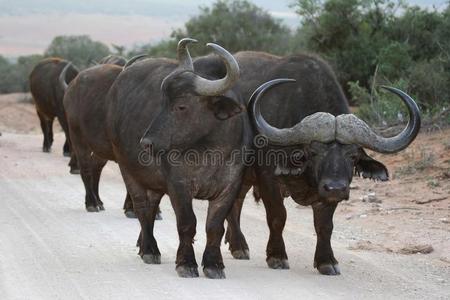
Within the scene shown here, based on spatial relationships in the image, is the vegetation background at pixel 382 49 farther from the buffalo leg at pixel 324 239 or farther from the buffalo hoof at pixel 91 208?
the buffalo leg at pixel 324 239

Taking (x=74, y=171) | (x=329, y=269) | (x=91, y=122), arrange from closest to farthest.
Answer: (x=329, y=269), (x=91, y=122), (x=74, y=171)

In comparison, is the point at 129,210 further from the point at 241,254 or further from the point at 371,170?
the point at 371,170

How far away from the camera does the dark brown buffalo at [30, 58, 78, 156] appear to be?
885 inches

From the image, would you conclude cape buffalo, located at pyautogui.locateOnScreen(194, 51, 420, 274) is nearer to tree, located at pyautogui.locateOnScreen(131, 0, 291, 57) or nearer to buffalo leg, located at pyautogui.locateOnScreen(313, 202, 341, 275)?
buffalo leg, located at pyautogui.locateOnScreen(313, 202, 341, 275)

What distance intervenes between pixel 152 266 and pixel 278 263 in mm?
1352

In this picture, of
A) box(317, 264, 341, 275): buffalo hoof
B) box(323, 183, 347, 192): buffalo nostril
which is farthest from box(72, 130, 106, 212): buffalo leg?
box(323, 183, 347, 192): buffalo nostril

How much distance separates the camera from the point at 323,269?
1047 centimetres

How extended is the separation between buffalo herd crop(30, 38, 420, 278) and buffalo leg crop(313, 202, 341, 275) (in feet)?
0.03

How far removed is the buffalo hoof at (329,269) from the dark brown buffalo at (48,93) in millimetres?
12402

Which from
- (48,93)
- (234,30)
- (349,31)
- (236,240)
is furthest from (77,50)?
(236,240)

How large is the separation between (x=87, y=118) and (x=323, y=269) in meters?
4.37

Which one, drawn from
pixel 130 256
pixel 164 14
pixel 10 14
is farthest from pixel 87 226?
pixel 164 14

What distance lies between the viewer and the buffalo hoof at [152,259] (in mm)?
10719

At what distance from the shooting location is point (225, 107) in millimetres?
10086
